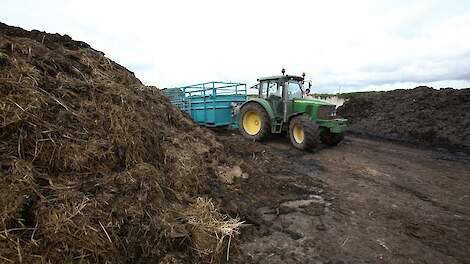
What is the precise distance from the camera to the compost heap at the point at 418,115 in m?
12.1

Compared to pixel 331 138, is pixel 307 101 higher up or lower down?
higher up

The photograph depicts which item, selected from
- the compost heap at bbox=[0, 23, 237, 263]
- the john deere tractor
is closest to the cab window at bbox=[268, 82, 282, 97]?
the john deere tractor

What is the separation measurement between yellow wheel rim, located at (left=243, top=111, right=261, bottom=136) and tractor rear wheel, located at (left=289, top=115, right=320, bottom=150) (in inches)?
54.8

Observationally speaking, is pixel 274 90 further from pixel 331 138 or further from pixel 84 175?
pixel 84 175

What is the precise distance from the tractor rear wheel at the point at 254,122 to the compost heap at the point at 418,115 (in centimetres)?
518

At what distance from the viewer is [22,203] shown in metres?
3.03

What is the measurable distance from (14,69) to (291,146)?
7.52 m

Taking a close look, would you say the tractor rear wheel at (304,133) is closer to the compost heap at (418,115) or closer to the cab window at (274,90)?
the cab window at (274,90)

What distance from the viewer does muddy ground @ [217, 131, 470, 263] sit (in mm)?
4055

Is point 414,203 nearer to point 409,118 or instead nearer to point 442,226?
point 442,226

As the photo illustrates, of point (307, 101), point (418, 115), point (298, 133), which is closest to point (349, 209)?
point (298, 133)

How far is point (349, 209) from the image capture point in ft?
17.6

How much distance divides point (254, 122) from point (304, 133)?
2.29 meters

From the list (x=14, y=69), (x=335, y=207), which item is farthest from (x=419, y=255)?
(x=14, y=69)
